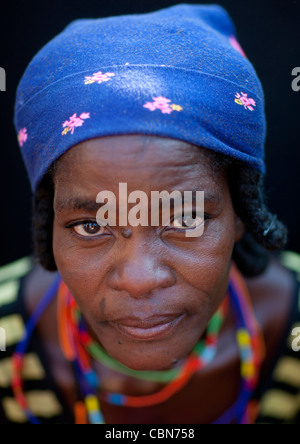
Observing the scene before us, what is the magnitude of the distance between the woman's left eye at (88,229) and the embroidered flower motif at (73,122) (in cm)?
29

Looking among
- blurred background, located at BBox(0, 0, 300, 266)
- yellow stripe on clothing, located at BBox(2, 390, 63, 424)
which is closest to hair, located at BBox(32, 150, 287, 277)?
yellow stripe on clothing, located at BBox(2, 390, 63, 424)

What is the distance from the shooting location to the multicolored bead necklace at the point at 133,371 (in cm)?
195

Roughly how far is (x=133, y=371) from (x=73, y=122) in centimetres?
115

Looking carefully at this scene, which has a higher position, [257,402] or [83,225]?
[83,225]

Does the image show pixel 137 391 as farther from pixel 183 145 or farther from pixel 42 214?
pixel 183 145

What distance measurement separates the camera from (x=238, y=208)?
1.55 m

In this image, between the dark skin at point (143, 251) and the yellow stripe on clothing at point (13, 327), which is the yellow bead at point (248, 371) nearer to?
the dark skin at point (143, 251)

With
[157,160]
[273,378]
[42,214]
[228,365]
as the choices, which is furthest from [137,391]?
[157,160]

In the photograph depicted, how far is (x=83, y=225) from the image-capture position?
1.42m

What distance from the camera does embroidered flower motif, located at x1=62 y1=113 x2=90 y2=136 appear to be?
4.24 ft

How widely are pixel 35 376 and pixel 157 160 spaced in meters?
1.25
